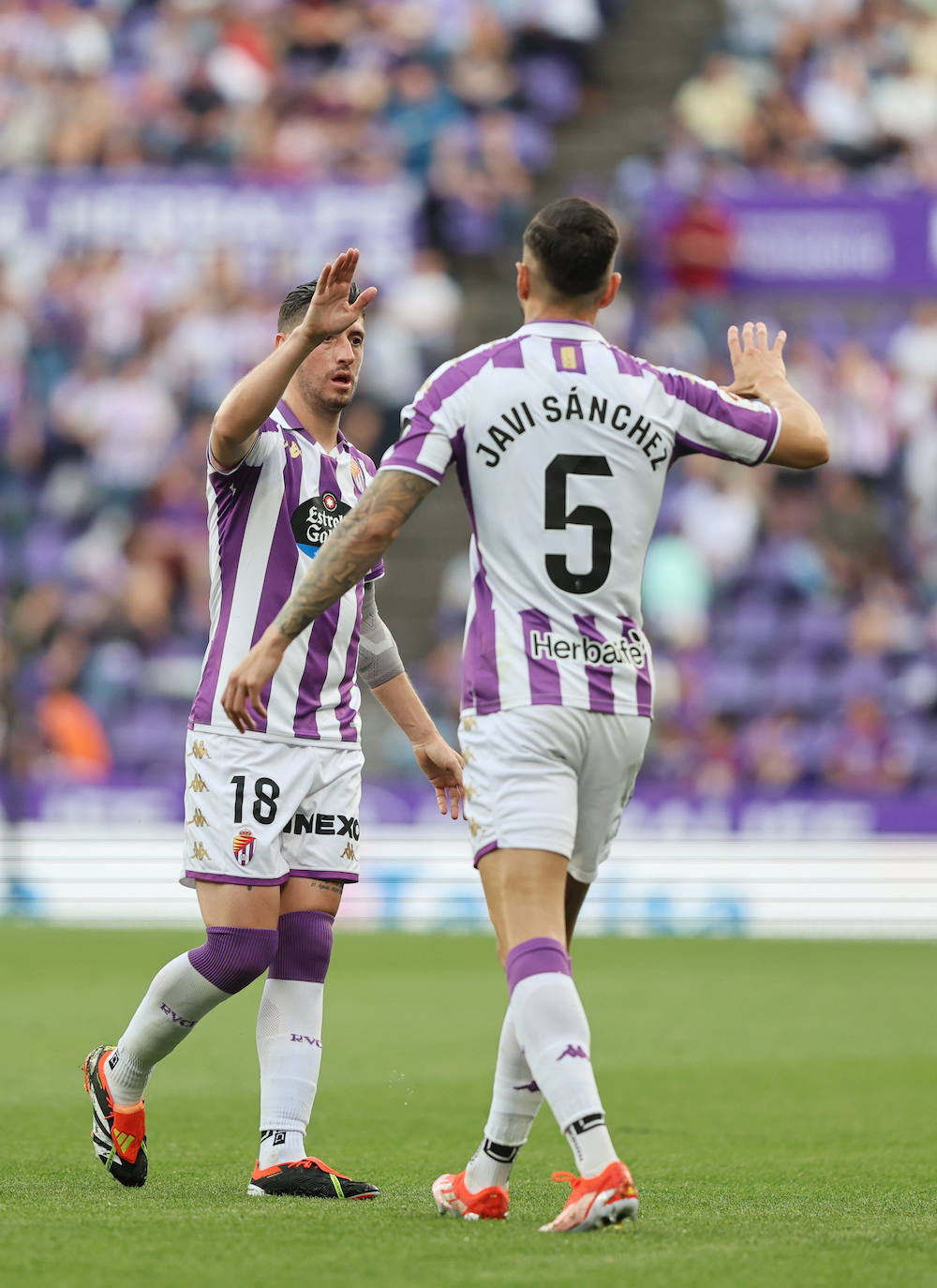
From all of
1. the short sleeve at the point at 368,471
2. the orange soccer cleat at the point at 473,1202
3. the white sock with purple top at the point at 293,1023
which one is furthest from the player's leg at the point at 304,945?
the orange soccer cleat at the point at 473,1202

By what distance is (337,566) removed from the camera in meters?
4.76

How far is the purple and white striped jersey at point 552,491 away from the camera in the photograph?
15.5 feet

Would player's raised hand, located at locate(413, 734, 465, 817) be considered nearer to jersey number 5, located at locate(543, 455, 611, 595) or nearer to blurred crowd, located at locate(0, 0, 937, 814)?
jersey number 5, located at locate(543, 455, 611, 595)

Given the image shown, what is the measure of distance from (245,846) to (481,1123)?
7.32 feet

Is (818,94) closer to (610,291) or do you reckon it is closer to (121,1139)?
(610,291)

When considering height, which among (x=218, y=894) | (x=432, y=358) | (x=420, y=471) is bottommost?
(x=218, y=894)

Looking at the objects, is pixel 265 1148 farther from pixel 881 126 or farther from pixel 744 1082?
pixel 881 126

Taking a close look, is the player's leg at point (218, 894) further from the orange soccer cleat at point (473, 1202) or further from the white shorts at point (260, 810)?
the orange soccer cleat at point (473, 1202)

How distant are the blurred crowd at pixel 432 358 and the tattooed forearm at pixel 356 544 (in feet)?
37.6

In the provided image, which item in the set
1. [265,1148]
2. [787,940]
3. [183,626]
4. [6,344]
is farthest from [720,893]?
[265,1148]

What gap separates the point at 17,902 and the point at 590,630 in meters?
11.6

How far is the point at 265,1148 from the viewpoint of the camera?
18.6 feet

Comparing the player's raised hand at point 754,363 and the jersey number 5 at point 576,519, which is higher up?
the player's raised hand at point 754,363

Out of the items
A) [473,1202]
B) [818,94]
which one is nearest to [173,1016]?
[473,1202]
